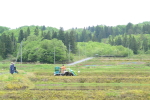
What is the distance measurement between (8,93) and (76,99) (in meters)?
5.49

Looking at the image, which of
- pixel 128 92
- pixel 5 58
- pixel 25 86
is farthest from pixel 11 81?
pixel 5 58

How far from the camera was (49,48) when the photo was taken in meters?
96.8

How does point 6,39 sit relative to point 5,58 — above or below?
above

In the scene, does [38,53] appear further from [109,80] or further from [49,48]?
[109,80]

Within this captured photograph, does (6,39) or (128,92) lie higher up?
(6,39)

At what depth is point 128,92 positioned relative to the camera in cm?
2047

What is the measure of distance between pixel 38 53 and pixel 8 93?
242ft

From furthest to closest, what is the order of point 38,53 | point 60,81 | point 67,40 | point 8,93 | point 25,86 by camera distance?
point 67,40
point 38,53
point 60,81
point 25,86
point 8,93

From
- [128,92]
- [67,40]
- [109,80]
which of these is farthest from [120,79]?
[67,40]

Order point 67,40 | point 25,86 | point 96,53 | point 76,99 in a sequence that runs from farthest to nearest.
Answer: point 96,53 → point 67,40 → point 25,86 → point 76,99

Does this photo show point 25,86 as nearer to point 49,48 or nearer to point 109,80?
point 109,80

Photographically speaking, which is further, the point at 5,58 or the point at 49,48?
the point at 5,58

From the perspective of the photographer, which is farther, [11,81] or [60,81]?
[60,81]

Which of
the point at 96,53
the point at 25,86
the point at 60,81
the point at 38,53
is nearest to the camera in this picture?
the point at 25,86
